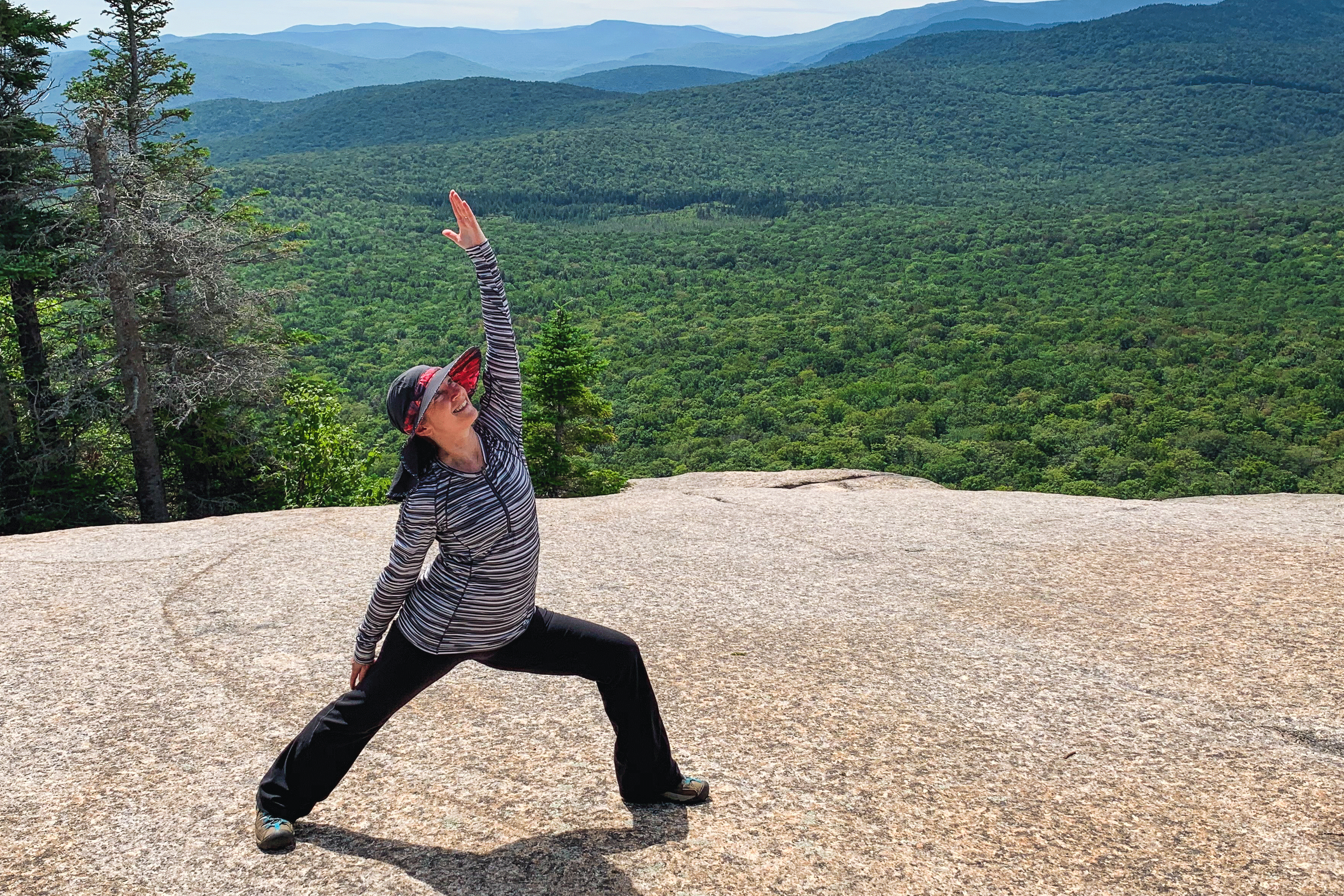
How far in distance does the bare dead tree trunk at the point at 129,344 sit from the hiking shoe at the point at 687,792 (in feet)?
50.8

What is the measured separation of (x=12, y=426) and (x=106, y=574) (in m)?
11.5

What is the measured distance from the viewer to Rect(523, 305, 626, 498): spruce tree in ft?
83.8

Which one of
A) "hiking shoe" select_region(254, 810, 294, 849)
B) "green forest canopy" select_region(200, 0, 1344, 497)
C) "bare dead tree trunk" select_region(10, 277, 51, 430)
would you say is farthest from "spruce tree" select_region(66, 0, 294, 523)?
"hiking shoe" select_region(254, 810, 294, 849)

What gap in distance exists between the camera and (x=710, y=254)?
393 ft

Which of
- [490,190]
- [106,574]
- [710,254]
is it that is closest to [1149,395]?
[106,574]

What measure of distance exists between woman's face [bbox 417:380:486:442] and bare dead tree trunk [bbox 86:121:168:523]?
50.1 ft

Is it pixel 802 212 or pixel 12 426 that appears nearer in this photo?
pixel 12 426

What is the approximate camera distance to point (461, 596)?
4273 mm

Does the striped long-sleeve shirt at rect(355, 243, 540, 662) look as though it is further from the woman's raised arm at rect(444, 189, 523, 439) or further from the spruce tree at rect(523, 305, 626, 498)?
the spruce tree at rect(523, 305, 626, 498)

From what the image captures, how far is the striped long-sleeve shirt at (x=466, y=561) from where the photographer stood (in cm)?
416

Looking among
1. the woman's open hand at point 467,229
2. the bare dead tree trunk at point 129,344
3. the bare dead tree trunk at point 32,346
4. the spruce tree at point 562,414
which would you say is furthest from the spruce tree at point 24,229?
the woman's open hand at point 467,229

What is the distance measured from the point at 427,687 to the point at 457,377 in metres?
1.46

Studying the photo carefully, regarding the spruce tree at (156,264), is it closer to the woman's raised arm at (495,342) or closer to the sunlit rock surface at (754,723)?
the sunlit rock surface at (754,723)

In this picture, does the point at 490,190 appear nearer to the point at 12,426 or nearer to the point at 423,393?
the point at 12,426
